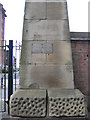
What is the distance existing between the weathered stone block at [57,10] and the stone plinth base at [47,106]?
1778 millimetres

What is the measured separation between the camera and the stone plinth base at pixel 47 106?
4.46m

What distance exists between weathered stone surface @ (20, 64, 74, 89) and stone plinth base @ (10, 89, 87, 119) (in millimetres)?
458

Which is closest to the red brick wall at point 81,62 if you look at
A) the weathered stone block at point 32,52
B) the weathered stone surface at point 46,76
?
the weathered stone surface at point 46,76

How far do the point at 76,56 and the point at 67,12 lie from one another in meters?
1.46

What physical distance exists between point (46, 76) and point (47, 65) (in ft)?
0.77

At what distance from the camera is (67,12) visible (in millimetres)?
5258

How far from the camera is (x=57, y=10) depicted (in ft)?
17.2

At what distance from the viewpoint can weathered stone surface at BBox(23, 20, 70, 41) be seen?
512 centimetres

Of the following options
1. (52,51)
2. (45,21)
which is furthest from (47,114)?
(45,21)

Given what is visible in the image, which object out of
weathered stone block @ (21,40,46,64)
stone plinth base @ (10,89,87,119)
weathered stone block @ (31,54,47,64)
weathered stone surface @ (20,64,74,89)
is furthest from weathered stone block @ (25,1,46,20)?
stone plinth base @ (10,89,87,119)

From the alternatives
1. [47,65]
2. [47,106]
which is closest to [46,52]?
[47,65]

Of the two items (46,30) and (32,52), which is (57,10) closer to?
(46,30)

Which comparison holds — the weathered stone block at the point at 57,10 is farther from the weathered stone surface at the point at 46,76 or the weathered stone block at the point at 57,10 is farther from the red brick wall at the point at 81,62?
the red brick wall at the point at 81,62

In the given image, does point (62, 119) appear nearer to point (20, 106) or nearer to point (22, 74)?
point (20, 106)
